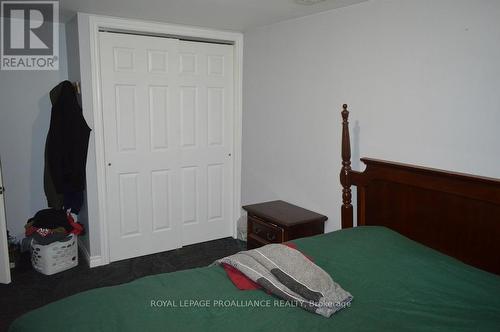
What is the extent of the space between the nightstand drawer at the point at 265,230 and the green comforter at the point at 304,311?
1013 millimetres

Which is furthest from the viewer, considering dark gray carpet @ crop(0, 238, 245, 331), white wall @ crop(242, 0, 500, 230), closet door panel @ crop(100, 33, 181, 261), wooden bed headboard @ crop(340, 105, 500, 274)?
closet door panel @ crop(100, 33, 181, 261)

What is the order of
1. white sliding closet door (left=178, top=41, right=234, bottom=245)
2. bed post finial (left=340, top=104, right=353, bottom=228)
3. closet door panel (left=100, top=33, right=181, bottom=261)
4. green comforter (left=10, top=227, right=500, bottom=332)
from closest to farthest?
green comforter (left=10, top=227, right=500, bottom=332) → bed post finial (left=340, top=104, right=353, bottom=228) → closet door panel (left=100, top=33, right=181, bottom=261) → white sliding closet door (left=178, top=41, right=234, bottom=245)

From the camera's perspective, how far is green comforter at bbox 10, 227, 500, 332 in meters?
1.43

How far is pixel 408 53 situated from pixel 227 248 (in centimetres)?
254

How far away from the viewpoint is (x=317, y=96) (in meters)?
3.06

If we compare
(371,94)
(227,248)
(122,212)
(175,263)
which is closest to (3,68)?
(122,212)

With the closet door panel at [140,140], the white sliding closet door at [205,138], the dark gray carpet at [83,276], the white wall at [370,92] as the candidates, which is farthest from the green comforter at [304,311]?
the white sliding closet door at [205,138]

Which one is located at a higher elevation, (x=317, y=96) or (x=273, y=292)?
(x=317, y=96)

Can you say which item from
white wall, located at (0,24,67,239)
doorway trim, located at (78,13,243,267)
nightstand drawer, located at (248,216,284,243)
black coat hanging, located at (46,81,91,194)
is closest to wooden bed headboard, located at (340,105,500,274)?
nightstand drawer, located at (248,216,284,243)

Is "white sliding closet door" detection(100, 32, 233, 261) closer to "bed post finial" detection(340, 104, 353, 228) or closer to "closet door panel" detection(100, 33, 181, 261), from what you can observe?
Answer: "closet door panel" detection(100, 33, 181, 261)

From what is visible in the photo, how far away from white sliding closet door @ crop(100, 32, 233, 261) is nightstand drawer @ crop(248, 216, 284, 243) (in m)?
0.92

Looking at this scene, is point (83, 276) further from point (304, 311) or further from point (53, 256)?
point (304, 311)

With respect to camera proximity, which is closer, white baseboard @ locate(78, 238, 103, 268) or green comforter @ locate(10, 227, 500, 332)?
green comforter @ locate(10, 227, 500, 332)

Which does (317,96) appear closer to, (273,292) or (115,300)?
(273,292)
